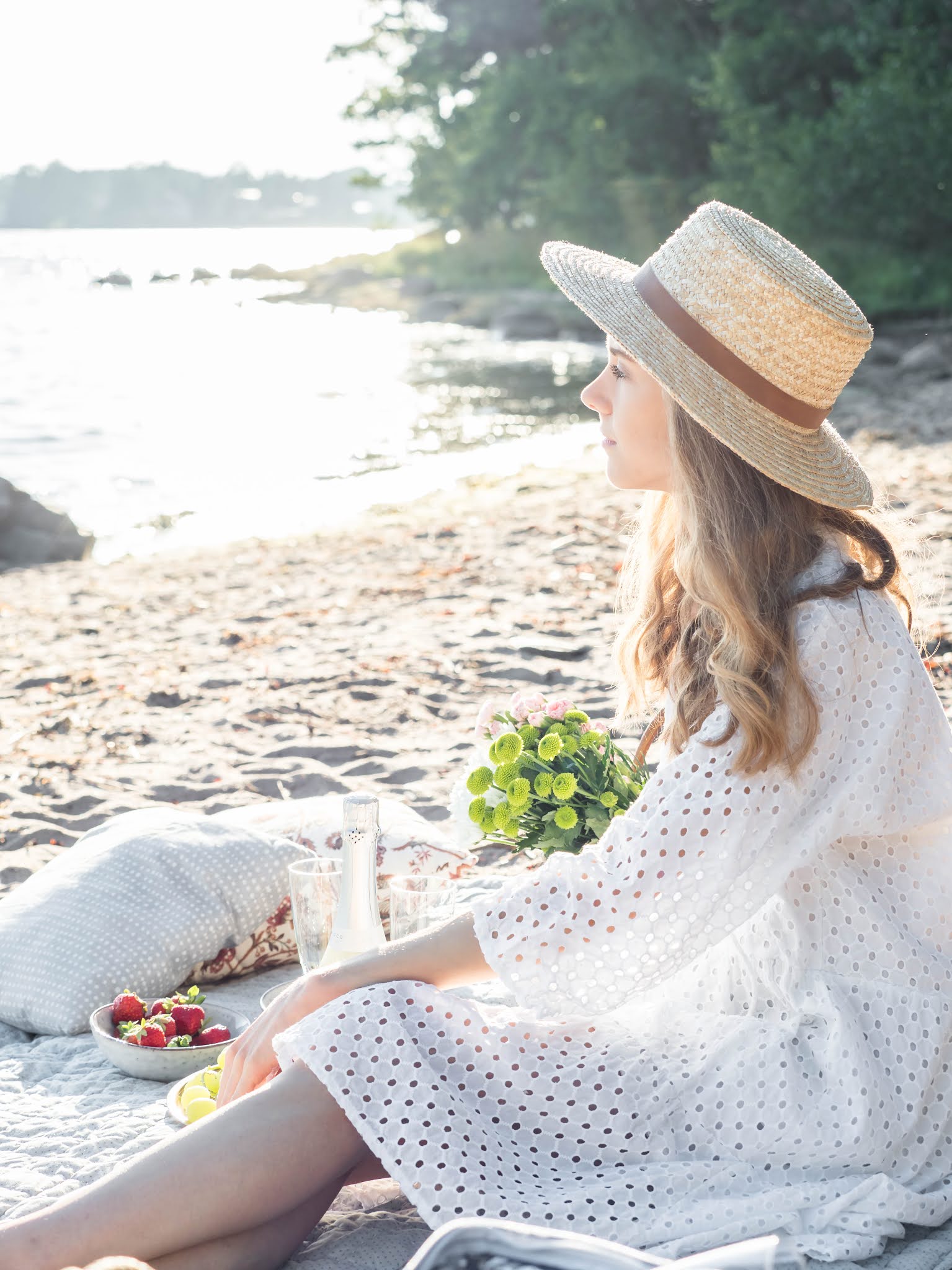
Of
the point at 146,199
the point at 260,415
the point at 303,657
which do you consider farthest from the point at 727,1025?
the point at 146,199

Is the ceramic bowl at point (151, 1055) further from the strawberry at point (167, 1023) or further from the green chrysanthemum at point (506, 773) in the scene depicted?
the green chrysanthemum at point (506, 773)

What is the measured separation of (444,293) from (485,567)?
3697cm

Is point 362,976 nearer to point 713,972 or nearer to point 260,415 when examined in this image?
point 713,972

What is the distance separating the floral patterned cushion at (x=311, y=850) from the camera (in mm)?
3355

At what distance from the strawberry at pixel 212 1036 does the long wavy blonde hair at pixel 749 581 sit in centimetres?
124

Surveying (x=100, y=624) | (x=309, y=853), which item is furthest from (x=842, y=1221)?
(x=100, y=624)

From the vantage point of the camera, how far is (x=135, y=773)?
483cm

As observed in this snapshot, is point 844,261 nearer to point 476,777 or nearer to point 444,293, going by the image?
point 444,293

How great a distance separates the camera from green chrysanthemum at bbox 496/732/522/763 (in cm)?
265

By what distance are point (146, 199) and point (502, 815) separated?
19216cm

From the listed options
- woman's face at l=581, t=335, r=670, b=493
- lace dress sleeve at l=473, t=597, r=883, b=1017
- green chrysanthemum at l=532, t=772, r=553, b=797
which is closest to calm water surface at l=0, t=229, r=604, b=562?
green chrysanthemum at l=532, t=772, r=553, b=797

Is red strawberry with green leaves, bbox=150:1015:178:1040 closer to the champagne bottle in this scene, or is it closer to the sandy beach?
the champagne bottle

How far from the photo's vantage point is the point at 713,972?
2268 mm

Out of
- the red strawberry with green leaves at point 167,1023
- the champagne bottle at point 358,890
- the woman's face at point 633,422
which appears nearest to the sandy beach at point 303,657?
the woman's face at point 633,422
